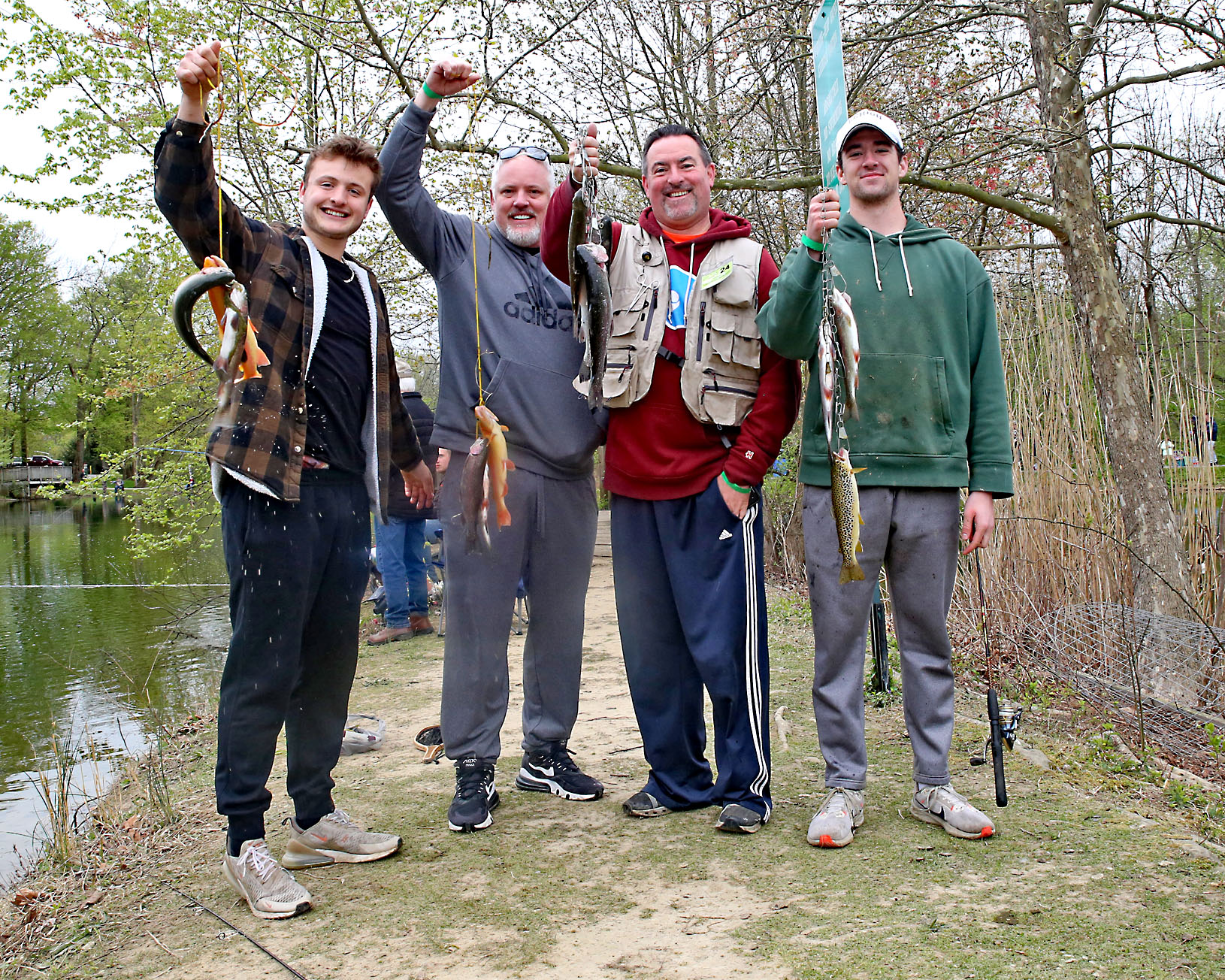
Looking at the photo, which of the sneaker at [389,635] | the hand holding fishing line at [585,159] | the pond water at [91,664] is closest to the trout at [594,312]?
the hand holding fishing line at [585,159]

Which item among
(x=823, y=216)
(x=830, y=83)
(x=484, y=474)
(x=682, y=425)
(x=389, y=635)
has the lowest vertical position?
(x=389, y=635)

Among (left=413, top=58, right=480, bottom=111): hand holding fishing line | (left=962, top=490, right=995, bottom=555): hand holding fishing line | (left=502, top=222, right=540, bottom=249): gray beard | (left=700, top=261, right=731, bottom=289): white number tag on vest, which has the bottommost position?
(left=962, top=490, right=995, bottom=555): hand holding fishing line

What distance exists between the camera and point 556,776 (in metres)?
3.74

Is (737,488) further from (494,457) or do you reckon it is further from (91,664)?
(91,664)

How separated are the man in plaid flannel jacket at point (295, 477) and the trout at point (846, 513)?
1556 mm

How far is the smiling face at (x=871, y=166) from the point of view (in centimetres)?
318

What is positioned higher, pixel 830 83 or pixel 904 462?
pixel 830 83

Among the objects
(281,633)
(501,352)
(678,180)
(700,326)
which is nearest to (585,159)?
(678,180)

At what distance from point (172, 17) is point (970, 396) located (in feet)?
30.8

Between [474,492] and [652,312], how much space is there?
3.00 feet

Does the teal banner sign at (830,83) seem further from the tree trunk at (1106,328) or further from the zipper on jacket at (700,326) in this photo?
the tree trunk at (1106,328)

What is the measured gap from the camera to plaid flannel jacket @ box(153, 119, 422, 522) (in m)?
2.65

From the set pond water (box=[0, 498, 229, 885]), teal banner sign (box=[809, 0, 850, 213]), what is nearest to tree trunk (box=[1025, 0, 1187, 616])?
teal banner sign (box=[809, 0, 850, 213])

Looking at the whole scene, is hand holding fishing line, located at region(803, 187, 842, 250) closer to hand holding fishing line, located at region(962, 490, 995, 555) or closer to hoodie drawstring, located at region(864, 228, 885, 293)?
hoodie drawstring, located at region(864, 228, 885, 293)
